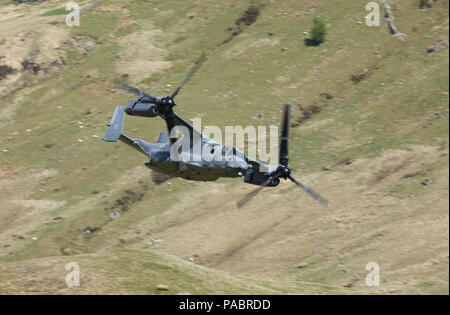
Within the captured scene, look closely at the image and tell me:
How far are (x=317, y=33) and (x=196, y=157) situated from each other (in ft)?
141

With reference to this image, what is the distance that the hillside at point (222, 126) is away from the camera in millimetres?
43781

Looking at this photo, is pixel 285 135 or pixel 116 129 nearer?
pixel 285 135

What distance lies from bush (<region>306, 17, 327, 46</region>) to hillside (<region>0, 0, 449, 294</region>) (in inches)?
35.8

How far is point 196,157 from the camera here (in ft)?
114

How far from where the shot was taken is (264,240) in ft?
159

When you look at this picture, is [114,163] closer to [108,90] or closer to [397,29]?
[108,90]

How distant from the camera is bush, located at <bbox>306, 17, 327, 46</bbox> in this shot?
72812mm

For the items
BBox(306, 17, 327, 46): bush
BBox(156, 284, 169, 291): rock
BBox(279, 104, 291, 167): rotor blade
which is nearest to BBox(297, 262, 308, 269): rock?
BBox(279, 104, 291, 167): rotor blade

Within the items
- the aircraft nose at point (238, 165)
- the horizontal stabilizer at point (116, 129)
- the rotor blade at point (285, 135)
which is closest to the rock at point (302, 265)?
the rotor blade at point (285, 135)

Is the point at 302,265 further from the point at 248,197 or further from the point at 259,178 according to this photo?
the point at 259,178

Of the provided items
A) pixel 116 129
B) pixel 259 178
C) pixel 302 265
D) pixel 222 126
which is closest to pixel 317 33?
pixel 222 126

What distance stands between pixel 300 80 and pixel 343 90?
5147 mm

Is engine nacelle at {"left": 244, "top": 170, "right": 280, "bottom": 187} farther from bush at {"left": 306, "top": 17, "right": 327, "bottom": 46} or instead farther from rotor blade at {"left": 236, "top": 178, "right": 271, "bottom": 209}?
bush at {"left": 306, "top": 17, "right": 327, "bottom": 46}

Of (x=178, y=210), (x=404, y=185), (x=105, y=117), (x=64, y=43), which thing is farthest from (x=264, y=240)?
(x=64, y=43)
